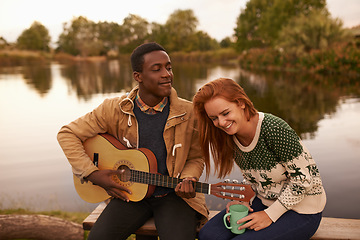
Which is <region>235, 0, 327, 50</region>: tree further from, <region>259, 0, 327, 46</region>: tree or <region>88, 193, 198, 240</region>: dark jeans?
<region>88, 193, 198, 240</region>: dark jeans

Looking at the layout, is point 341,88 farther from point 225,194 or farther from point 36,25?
point 36,25

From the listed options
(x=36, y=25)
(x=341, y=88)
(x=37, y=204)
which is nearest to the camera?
(x=37, y=204)

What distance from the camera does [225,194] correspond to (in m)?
2.20

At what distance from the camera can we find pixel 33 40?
76312 mm

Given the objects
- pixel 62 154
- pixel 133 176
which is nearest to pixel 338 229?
pixel 133 176

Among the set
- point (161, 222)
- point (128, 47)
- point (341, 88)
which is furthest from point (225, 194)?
point (128, 47)

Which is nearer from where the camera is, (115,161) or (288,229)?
(288,229)

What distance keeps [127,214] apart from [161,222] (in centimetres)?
28

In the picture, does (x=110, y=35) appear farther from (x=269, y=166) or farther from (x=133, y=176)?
(x=269, y=166)

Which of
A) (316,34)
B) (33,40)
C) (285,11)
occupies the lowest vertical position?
(316,34)

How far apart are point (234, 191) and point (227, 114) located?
1.81 ft

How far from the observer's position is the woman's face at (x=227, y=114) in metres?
2.00

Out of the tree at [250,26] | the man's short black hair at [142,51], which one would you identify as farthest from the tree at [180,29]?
the man's short black hair at [142,51]

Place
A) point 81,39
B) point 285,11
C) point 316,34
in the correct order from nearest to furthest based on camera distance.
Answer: point 316,34 < point 285,11 < point 81,39
